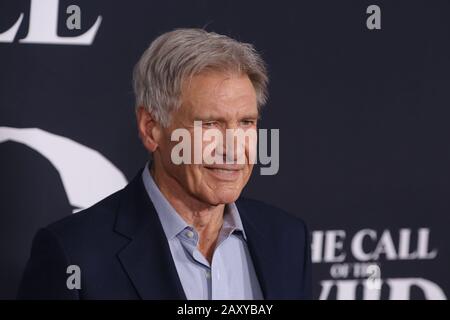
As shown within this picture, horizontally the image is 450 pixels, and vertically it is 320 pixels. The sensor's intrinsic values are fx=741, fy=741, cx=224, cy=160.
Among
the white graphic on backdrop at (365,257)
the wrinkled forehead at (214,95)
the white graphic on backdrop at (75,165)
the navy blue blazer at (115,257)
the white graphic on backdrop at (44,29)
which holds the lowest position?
the white graphic on backdrop at (365,257)

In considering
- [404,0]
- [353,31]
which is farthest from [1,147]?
[404,0]

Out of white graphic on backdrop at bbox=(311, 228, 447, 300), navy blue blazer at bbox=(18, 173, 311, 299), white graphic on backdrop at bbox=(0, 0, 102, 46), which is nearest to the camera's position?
navy blue blazer at bbox=(18, 173, 311, 299)

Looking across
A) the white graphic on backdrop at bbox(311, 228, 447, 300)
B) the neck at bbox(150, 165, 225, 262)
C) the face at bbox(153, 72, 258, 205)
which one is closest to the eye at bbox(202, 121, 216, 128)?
the face at bbox(153, 72, 258, 205)

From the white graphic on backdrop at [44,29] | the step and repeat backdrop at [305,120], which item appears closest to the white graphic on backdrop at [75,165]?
the step and repeat backdrop at [305,120]

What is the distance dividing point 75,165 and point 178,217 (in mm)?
359

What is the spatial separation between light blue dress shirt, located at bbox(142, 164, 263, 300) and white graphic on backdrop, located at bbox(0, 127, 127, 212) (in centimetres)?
23

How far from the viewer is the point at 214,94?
1388 mm

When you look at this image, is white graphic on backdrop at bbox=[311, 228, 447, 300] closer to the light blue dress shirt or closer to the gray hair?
the light blue dress shirt

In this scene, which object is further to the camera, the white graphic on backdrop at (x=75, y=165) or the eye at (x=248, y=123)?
the white graphic on backdrop at (x=75, y=165)

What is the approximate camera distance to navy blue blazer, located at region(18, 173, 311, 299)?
1.36 metres

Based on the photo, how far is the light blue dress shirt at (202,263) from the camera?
56.0 inches

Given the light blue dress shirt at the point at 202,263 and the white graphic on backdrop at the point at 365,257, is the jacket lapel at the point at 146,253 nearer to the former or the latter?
the light blue dress shirt at the point at 202,263

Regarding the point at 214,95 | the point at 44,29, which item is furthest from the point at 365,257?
the point at 44,29

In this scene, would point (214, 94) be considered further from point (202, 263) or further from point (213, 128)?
point (202, 263)
